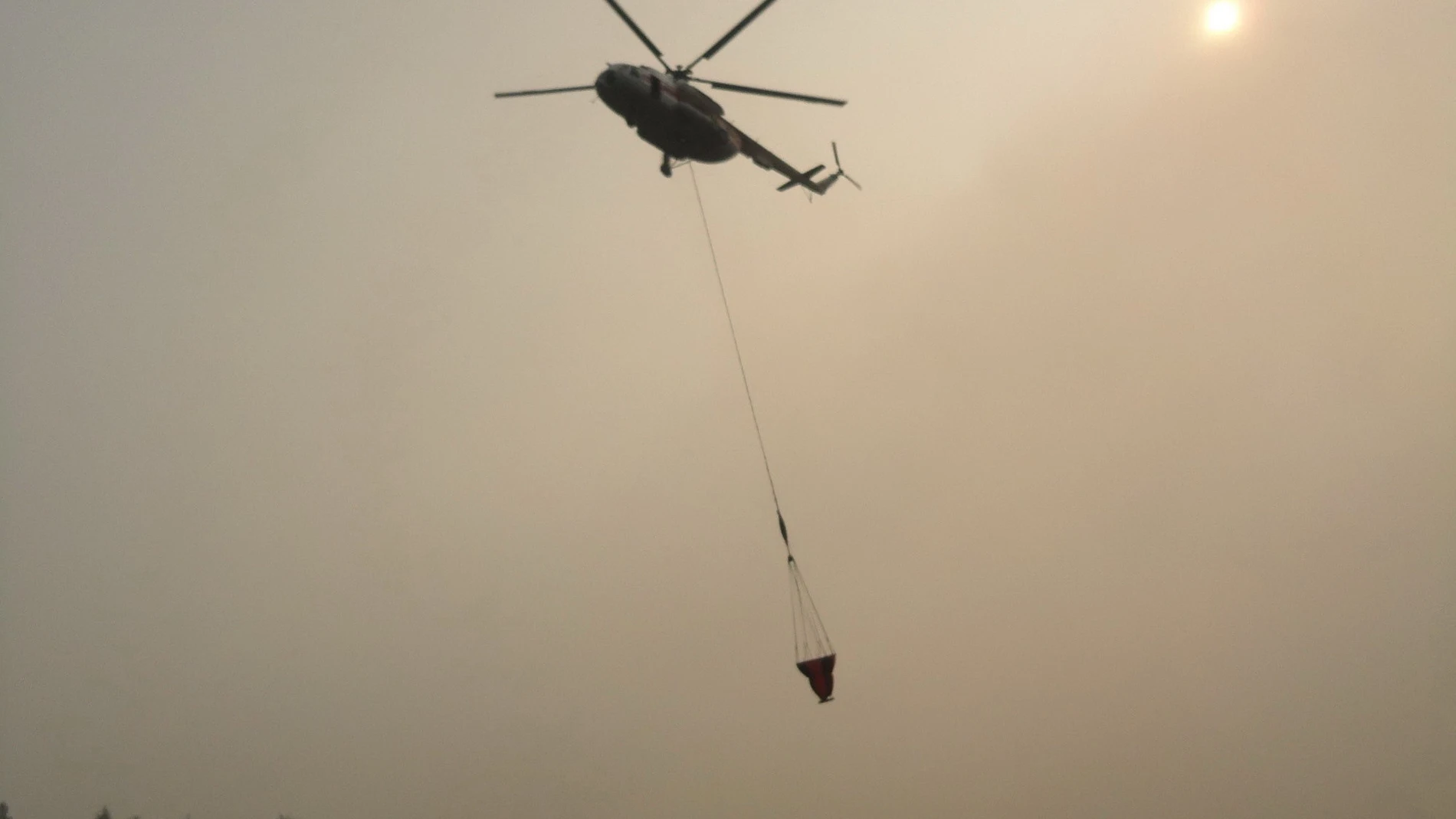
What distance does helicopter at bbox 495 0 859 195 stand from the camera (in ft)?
39.3

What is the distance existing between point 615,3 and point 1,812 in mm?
69324

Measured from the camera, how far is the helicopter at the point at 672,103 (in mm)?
11969

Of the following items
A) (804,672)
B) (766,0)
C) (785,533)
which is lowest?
(804,672)

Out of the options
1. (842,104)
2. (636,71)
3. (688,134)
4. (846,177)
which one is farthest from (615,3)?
(846,177)

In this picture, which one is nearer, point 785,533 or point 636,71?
point 636,71

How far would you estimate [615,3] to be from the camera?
38.1ft

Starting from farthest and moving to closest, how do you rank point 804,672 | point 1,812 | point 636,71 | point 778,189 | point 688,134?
point 1,812
point 778,189
point 688,134
point 636,71
point 804,672

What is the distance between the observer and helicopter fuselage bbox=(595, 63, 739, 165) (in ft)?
39.4

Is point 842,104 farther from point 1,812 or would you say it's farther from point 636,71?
point 1,812

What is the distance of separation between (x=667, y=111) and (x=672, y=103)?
19 cm

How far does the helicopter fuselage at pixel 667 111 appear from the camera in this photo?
1202 centimetres

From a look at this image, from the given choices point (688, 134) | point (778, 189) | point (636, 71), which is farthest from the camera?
point (778, 189)

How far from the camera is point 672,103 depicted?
12.5 meters

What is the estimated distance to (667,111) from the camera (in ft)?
40.9
